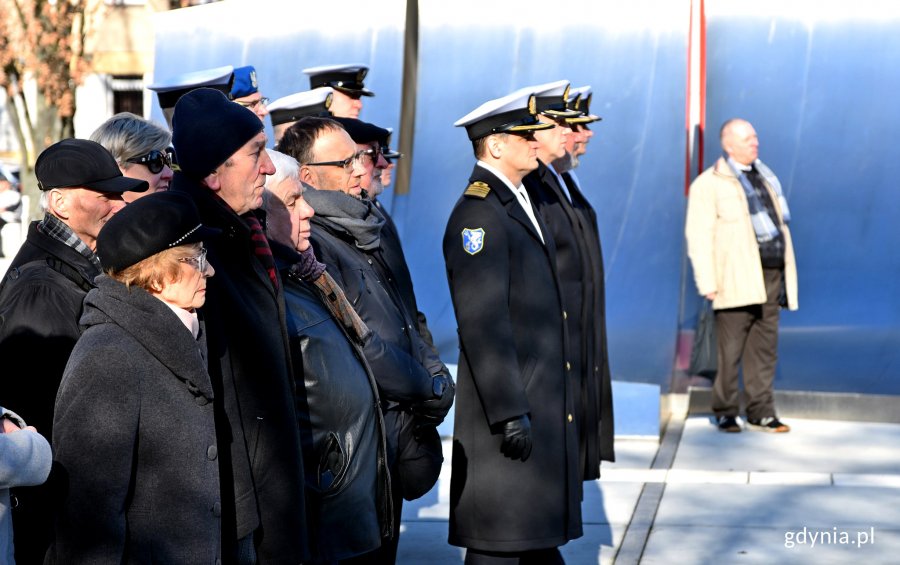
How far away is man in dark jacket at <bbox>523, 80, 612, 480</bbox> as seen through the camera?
19.4 feet

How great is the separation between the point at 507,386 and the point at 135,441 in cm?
194

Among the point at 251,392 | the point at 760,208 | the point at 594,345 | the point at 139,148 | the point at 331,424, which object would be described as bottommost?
the point at 760,208

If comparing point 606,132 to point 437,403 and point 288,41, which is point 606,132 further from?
point 437,403

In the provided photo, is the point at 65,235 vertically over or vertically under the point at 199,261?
under

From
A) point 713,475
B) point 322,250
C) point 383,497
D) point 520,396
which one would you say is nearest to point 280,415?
point 383,497

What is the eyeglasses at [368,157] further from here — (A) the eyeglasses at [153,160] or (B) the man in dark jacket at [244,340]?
(B) the man in dark jacket at [244,340]

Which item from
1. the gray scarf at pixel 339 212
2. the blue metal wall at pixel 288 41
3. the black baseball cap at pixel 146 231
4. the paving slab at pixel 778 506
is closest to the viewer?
the black baseball cap at pixel 146 231

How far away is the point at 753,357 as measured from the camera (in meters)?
9.15

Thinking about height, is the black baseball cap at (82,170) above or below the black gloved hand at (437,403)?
above

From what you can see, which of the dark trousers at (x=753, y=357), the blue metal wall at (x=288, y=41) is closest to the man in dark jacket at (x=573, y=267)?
the dark trousers at (x=753, y=357)

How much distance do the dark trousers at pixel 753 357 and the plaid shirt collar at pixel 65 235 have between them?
233 inches

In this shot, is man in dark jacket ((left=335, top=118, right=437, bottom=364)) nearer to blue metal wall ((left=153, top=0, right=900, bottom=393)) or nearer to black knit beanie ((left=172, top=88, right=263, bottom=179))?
black knit beanie ((left=172, top=88, right=263, bottom=179))

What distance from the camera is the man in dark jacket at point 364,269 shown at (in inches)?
175

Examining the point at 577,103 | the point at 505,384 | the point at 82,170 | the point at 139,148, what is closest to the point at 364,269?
the point at 505,384
